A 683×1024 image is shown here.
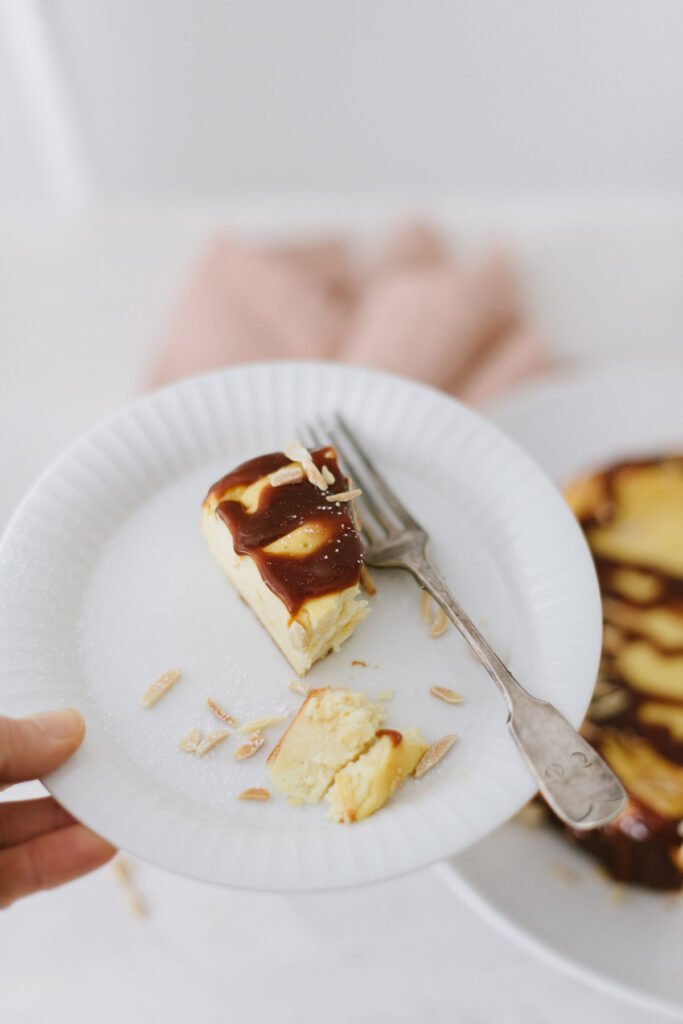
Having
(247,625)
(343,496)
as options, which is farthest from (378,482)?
(247,625)

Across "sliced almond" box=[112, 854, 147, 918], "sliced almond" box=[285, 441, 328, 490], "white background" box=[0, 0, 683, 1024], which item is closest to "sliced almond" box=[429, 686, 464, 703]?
"sliced almond" box=[285, 441, 328, 490]

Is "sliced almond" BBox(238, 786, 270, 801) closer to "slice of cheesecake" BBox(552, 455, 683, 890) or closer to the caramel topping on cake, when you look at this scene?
the caramel topping on cake

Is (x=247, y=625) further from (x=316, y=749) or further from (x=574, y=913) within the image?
(x=574, y=913)

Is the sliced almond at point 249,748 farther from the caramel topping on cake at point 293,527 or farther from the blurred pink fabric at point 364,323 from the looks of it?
the blurred pink fabric at point 364,323

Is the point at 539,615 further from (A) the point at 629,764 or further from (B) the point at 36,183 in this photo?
(B) the point at 36,183

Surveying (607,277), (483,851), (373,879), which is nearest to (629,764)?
(483,851)

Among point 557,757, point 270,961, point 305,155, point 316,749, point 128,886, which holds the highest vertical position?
point 305,155
